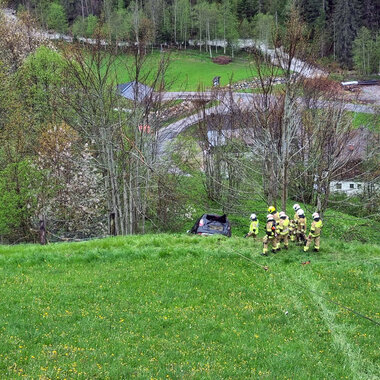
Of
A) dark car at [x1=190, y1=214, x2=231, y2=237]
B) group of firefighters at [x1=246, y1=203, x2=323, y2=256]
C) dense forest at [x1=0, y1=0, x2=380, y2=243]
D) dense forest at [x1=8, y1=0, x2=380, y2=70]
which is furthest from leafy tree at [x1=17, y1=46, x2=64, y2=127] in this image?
dense forest at [x1=8, y1=0, x2=380, y2=70]

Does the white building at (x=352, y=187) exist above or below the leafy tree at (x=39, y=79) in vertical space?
below

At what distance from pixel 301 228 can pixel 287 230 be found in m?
0.98

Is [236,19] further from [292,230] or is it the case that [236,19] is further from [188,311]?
[188,311]

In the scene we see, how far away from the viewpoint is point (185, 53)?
8438cm

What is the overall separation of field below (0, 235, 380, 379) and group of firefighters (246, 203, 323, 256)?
15.2 inches

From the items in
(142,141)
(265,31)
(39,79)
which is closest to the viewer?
(142,141)

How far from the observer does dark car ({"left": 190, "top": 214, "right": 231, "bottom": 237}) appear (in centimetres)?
1964

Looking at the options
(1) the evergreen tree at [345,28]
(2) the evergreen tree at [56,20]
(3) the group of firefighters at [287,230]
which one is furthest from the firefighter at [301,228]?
(2) the evergreen tree at [56,20]

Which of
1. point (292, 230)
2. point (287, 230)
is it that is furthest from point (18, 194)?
point (287, 230)

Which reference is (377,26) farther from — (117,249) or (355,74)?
(117,249)

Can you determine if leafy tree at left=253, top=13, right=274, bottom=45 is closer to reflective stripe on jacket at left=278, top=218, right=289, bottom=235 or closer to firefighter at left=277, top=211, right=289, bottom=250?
firefighter at left=277, top=211, right=289, bottom=250

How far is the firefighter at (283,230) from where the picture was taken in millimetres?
14461

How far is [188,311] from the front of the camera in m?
11.1

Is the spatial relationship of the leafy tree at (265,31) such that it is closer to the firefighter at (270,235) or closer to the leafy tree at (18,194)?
the firefighter at (270,235)
